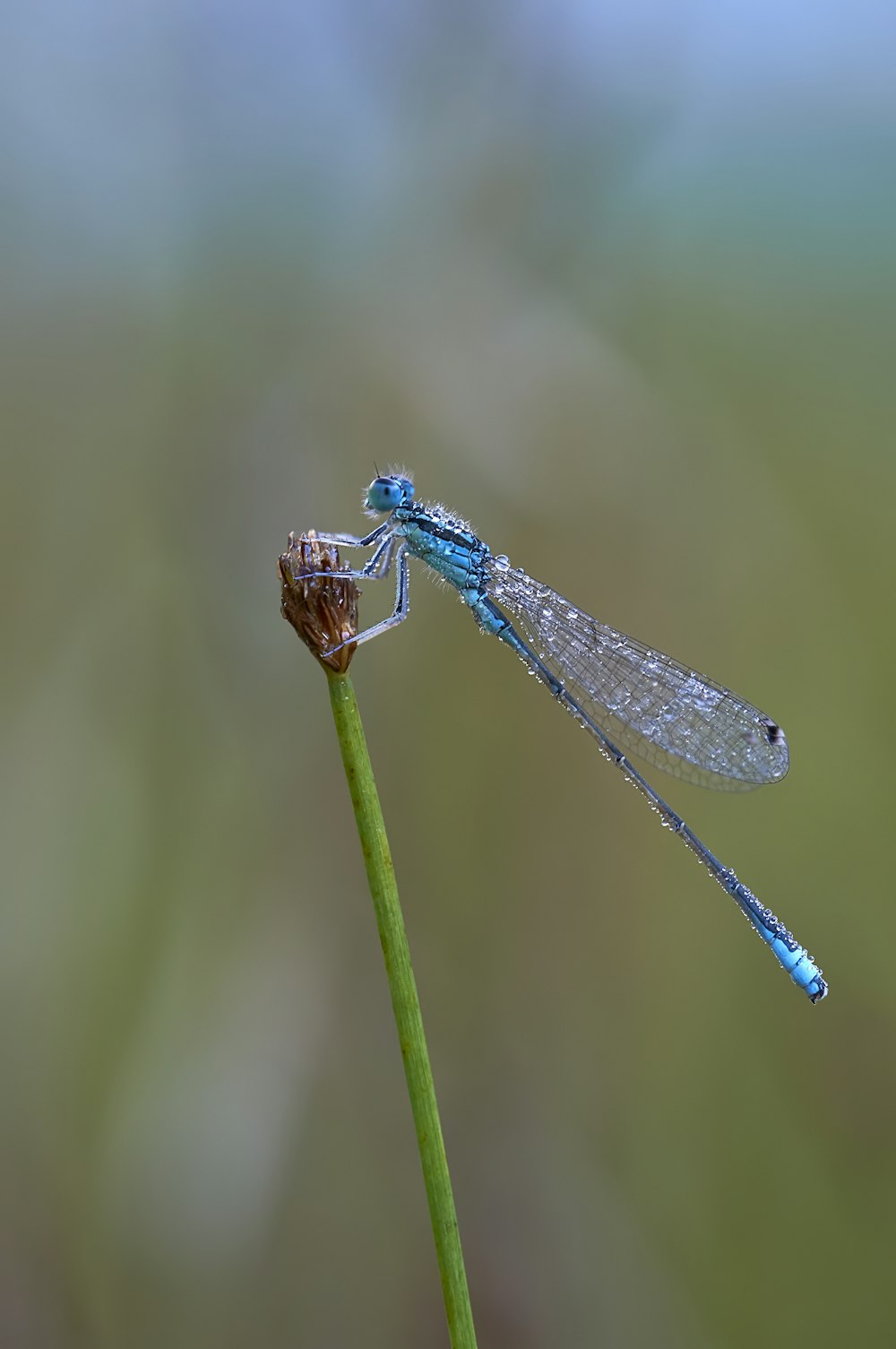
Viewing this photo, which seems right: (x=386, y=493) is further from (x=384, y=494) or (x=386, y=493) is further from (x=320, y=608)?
(x=320, y=608)

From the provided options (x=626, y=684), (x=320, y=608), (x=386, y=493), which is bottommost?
(x=320, y=608)

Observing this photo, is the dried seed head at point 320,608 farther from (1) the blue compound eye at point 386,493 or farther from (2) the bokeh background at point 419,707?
(2) the bokeh background at point 419,707

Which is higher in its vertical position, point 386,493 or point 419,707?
point 386,493

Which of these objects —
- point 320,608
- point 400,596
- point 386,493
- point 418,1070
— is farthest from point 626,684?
point 418,1070

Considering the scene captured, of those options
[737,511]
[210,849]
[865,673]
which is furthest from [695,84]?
[210,849]

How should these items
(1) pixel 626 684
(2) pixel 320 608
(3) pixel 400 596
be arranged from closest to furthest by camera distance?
(2) pixel 320 608, (3) pixel 400 596, (1) pixel 626 684

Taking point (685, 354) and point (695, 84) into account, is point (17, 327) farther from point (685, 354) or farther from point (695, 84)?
point (695, 84)

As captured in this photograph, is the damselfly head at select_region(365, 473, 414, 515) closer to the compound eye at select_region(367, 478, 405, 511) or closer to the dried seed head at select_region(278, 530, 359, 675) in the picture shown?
the compound eye at select_region(367, 478, 405, 511)

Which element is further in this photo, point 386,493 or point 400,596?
point 386,493

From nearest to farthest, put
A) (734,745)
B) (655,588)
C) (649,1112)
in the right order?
(734,745), (649,1112), (655,588)
